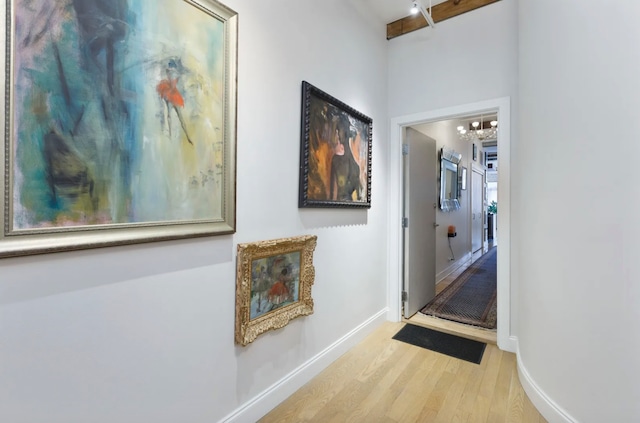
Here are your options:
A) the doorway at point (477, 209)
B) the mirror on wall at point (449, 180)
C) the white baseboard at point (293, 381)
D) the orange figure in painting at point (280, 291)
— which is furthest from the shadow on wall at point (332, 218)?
the doorway at point (477, 209)

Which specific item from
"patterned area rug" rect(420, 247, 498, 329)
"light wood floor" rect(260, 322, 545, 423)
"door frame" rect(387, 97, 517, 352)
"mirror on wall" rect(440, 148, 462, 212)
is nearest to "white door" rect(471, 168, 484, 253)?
"mirror on wall" rect(440, 148, 462, 212)

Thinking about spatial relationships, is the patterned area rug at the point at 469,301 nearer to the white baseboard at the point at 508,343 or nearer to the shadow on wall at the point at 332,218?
the white baseboard at the point at 508,343

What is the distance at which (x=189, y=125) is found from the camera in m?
1.35

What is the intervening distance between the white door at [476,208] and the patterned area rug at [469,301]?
6.30ft

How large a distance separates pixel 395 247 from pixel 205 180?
2.18 m

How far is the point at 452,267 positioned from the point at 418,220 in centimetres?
240

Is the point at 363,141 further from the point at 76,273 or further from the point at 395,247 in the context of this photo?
the point at 76,273

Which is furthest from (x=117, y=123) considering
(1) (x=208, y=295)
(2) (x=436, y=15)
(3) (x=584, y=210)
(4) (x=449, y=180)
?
(4) (x=449, y=180)

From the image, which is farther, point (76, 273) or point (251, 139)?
point (251, 139)

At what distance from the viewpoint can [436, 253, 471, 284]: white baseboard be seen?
4.71m

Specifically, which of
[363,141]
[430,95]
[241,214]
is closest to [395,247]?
[363,141]

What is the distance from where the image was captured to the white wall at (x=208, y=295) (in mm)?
980

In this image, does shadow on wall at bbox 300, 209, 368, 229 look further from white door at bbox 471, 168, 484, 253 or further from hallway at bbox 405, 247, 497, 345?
white door at bbox 471, 168, 484, 253

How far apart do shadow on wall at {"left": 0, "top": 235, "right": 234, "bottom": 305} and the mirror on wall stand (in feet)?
12.8
